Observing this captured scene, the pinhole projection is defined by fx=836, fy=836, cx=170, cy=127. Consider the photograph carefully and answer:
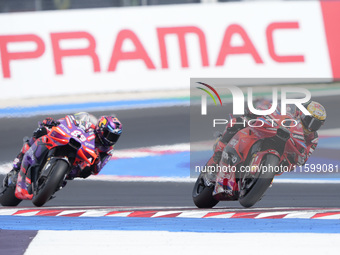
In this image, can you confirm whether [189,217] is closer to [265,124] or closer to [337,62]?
[265,124]

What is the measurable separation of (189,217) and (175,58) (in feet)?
24.5

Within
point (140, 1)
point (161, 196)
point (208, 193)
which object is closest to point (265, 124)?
point (208, 193)

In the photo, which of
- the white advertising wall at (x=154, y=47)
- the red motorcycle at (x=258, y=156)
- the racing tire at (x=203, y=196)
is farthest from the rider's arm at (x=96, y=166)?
the white advertising wall at (x=154, y=47)

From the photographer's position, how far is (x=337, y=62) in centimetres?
1530

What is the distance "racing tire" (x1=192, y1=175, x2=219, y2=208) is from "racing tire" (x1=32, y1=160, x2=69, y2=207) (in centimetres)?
142

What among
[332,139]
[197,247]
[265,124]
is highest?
[265,124]

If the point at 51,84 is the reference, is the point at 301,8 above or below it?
above

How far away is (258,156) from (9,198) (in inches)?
113

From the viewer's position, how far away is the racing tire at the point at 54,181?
798cm

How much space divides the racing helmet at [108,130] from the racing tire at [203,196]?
98 centimetres

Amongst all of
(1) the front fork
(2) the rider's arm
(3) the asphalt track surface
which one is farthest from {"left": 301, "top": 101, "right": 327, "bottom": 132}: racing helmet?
(1) the front fork

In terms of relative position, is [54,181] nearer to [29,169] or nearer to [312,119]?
[29,169]

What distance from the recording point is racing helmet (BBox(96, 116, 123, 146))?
8.53 meters

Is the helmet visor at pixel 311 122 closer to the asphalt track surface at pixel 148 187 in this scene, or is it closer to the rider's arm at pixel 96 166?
the asphalt track surface at pixel 148 187
